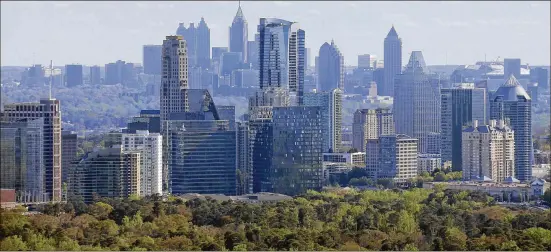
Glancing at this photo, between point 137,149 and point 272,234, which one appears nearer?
point 272,234

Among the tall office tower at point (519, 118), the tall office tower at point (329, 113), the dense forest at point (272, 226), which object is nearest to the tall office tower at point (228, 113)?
the tall office tower at point (329, 113)

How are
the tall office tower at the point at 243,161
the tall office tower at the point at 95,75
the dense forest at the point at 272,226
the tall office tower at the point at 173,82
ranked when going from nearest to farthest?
1. the dense forest at the point at 272,226
2. the tall office tower at the point at 95,75
3. the tall office tower at the point at 243,161
4. the tall office tower at the point at 173,82

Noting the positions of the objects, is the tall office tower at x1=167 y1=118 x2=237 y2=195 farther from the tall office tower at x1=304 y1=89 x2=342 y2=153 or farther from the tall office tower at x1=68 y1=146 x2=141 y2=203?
the tall office tower at x1=304 y1=89 x2=342 y2=153

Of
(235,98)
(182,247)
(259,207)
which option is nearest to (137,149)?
(235,98)

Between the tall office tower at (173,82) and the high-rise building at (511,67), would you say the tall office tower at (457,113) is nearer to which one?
the high-rise building at (511,67)

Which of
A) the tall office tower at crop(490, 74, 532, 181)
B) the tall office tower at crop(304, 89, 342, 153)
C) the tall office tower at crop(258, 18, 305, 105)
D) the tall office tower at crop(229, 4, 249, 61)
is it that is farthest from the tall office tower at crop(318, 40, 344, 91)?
the tall office tower at crop(490, 74, 532, 181)

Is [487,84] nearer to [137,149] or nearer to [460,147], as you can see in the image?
[460,147]
